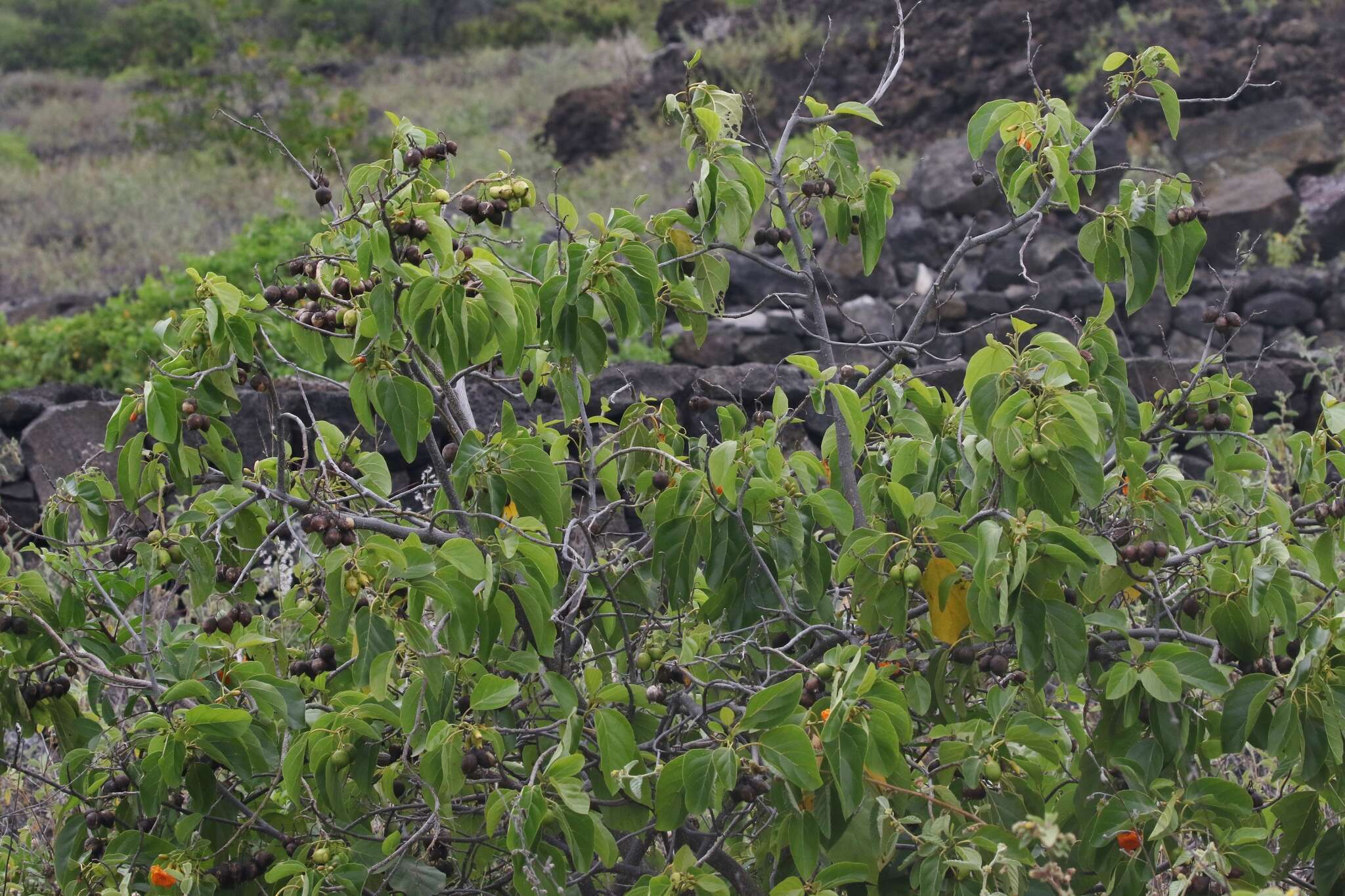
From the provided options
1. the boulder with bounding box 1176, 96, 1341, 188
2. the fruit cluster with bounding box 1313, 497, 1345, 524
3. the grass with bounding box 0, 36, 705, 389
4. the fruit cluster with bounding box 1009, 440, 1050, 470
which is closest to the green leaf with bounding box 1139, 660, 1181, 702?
the fruit cluster with bounding box 1009, 440, 1050, 470

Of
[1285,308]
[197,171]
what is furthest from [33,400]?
[1285,308]

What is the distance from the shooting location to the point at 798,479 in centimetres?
237

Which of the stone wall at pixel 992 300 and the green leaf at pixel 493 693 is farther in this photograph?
the stone wall at pixel 992 300

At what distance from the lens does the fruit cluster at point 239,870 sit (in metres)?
2.31

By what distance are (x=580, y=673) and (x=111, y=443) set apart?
108 centimetres

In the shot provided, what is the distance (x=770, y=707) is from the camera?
1967 millimetres

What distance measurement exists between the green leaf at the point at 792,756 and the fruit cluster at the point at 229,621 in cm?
102

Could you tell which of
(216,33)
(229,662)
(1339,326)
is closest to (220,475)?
(229,662)

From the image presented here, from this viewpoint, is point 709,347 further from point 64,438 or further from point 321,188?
point 321,188

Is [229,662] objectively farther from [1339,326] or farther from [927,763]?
[1339,326]

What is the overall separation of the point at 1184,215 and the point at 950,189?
277 inches

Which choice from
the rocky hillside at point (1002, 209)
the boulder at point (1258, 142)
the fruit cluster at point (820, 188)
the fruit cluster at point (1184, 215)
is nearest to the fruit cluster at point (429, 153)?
the fruit cluster at point (820, 188)

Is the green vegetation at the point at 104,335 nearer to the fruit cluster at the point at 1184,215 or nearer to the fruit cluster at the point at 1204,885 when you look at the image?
the fruit cluster at the point at 1184,215

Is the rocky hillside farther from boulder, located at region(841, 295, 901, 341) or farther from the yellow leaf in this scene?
the yellow leaf
